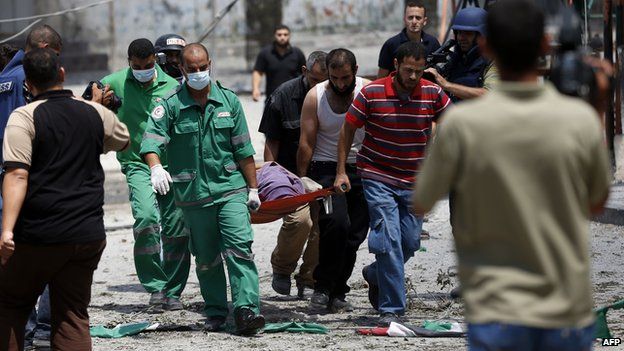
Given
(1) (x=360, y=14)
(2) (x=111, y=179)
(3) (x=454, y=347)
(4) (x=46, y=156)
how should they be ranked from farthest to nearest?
(1) (x=360, y=14) → (2) (x=111, y=179) → (3) (x=454, y=347) → (4) (x=46, y=156)

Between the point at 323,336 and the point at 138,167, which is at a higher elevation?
the point at 138,167

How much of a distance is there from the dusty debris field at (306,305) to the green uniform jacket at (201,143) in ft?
2.86

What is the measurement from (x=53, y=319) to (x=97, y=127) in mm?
934

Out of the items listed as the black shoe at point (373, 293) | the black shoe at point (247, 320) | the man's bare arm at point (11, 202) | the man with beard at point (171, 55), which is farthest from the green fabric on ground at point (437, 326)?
the man with beard at point (171, 55)

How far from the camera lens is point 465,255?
390 cm

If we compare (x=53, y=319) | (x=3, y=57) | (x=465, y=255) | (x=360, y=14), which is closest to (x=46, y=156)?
(x=53, y=319)

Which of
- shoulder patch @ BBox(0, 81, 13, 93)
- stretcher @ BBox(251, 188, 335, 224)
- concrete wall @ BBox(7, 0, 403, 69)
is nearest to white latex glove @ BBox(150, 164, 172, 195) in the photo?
stretcher @ BBox(251, 188, 335, 224)

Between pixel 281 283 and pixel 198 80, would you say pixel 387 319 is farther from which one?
pixel 198 80

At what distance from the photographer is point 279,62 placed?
1659 cm

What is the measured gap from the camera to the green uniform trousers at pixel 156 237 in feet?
28.3

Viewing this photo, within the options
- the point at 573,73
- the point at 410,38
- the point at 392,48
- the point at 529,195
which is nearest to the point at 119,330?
the point at 392,48

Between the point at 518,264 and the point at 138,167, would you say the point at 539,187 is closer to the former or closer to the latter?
the point at 518,264

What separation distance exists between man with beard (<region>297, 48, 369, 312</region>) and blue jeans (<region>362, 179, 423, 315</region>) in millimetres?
547

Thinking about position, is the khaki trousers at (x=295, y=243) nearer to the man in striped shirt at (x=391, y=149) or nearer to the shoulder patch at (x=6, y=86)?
the man in striped shirt at (x=391, y=149)
